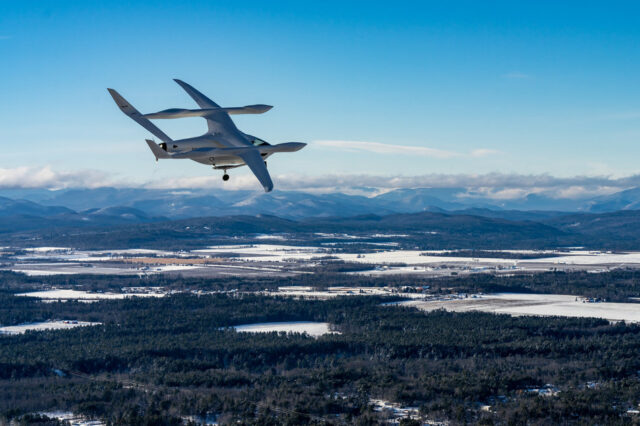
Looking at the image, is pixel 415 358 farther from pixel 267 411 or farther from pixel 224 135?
pixel 224 135

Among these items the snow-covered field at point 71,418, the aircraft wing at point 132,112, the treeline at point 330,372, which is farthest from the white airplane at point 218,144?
the snow-covered field at point 71,418

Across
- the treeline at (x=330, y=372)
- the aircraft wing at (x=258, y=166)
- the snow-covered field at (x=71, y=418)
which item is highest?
the aircraft wing at (x=258, y=166)

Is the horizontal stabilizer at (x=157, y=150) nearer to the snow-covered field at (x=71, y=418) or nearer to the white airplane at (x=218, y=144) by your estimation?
the white airplane at (x=218, y=144)

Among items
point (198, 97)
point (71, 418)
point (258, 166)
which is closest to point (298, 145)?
point (258, 166)

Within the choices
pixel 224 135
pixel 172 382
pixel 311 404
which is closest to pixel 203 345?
pixel 172 382

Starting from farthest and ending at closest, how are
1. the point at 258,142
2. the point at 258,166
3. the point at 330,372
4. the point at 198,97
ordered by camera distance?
the point at 330,372
the point at 198,97
the point at 258,142
the point at 258,166

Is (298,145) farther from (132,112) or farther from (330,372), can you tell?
(330,372)
